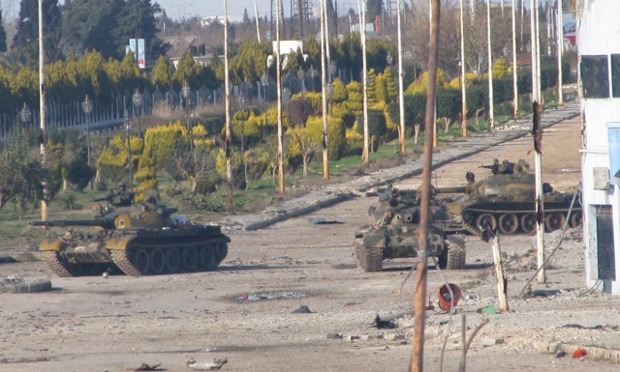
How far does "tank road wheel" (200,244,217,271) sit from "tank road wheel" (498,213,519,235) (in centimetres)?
900

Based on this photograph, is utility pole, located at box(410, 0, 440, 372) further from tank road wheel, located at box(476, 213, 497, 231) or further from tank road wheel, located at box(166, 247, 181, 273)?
tank road wheel, located at box(476, 213, 497, 231)

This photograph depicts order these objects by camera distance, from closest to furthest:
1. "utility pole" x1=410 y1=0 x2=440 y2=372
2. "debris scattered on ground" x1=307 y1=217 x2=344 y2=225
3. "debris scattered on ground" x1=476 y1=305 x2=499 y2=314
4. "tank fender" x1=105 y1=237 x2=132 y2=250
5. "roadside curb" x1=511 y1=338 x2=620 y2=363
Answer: "utility pole" x1=410 y1=0 x2=440 y2=372 < "roadside curb" x1=511 y1=338 x2=620 y2=363 < "debris scattered on ground" x1=476 y1=305 x2=499 y2=314 < "tank fender" x1=105 y1=237 x2=132 y2=250 < "debris scattered on ground" x1=307 y1=217 x2=344 y2=225

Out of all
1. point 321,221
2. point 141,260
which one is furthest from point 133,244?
point 321,221

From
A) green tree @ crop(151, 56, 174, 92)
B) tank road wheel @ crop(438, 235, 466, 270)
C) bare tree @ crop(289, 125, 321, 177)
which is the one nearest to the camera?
tank road wheel @ crop(438, 235, 466, 270)

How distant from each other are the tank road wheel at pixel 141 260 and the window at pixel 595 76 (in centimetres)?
961

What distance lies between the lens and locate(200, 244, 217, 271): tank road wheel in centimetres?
2598

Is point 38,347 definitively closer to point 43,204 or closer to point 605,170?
point 605,170

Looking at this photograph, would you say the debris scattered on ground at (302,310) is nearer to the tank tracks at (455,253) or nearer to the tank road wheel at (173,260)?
the tank tracks at (455,253)

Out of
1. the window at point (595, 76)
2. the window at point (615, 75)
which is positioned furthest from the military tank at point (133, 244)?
the window at point (615, 75)

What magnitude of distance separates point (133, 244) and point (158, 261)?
1.14 meters

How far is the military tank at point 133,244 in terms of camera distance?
24.6 metres

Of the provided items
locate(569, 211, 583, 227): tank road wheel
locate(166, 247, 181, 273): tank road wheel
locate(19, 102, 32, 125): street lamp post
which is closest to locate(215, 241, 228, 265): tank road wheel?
locate(166, 247, 181, 273): tank road wheel

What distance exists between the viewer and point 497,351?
45.9 feet

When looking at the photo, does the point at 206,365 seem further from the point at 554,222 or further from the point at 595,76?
the point at 554,222
